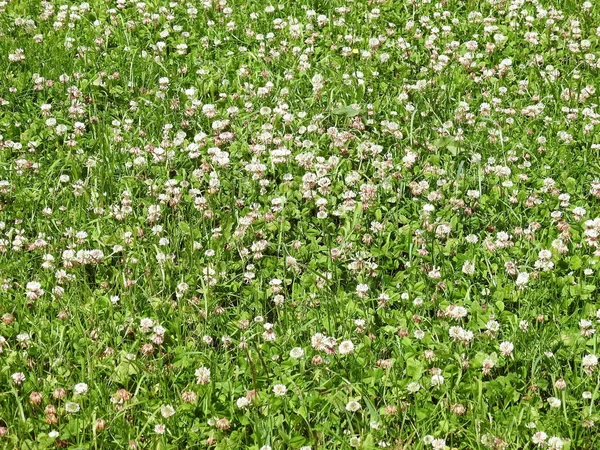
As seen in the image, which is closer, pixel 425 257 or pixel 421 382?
pixel 421 382

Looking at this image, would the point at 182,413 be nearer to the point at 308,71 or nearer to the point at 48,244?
the point at 48,244

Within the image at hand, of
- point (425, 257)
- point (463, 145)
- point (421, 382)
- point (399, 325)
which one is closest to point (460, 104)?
point (463, 145)

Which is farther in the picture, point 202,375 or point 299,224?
point 299,224

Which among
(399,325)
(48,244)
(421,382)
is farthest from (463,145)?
(48,244)

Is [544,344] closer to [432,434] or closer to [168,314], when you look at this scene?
[432,434]

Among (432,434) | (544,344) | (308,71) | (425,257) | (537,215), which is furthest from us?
(308,71)

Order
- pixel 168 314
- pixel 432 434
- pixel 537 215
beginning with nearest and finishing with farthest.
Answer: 1. pixel 432 434
2. pixel 168 314
3. pixel 537 215
